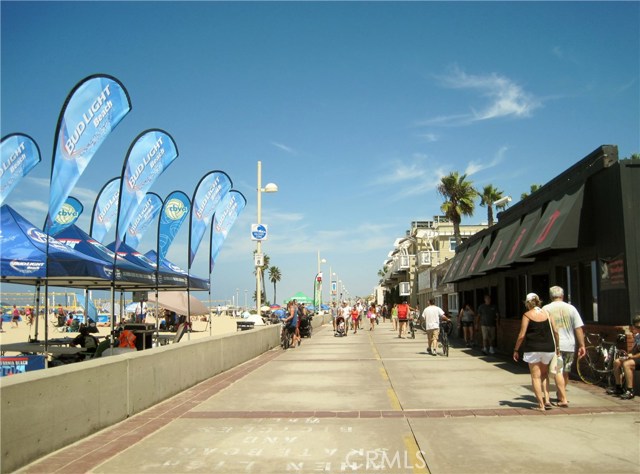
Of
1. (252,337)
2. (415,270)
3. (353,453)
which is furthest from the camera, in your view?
(415,270)

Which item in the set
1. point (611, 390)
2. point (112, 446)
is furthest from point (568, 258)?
point (112, 446)

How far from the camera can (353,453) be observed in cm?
635

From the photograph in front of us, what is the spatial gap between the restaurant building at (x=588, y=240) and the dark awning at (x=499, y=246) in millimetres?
61

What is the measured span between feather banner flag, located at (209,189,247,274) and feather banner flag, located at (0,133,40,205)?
21.0ft

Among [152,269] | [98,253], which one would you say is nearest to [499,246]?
[152,269]

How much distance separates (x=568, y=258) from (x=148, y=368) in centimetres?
900

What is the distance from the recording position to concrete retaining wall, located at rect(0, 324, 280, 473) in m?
5.73

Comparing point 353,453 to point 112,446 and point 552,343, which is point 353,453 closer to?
point 112,446

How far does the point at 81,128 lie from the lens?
10703mm

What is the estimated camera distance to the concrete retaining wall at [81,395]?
5.73 m

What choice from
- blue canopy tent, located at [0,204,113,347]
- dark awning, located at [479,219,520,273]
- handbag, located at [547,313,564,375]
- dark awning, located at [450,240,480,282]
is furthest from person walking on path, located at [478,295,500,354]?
blue canopy tent, located at [0,204,113,347]

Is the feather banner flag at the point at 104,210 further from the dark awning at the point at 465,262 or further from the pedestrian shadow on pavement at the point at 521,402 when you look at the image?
the pedestrian shadow on pavement at the point at 521,402

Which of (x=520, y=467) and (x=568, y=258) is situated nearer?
(x=520, y=467)

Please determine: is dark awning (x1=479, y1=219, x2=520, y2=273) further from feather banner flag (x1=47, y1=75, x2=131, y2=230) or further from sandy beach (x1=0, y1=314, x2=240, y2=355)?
feather banner flag (x1=47, y1=75, x2=131, y2=230)
